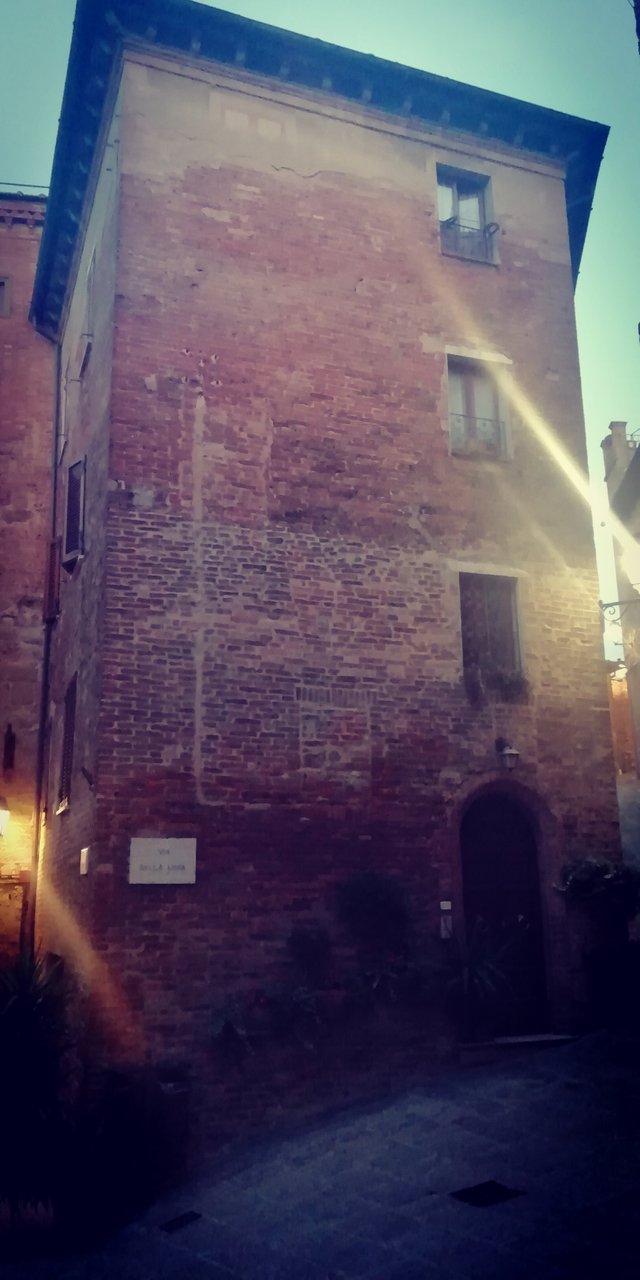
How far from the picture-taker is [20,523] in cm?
1527

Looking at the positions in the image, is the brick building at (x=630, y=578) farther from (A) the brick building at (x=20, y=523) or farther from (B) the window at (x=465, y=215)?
(A) the brick building at (x=20, y=523)

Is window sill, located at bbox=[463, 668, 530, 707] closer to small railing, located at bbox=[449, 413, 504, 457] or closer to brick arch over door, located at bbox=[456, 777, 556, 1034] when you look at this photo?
brick arch over door, located at bbox=[456, 777, 556, 1034]

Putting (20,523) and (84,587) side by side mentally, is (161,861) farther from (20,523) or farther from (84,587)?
(20,523)

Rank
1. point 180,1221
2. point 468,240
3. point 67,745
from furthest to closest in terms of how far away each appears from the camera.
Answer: point 468,240, point 67,745, point 180,1221

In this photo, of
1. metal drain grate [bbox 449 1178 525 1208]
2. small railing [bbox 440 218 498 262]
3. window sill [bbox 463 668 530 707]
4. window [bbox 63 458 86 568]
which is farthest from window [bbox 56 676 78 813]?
small railing [bbox 440 218 498 262]

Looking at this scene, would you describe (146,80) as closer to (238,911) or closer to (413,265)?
(413,265)

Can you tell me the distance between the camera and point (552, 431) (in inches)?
516

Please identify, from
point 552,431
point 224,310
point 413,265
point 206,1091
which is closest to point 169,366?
point 224,310

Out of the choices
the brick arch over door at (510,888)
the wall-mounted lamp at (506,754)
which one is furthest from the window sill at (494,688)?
the brick arch over door at (510,888)

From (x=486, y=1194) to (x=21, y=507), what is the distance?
11612 mm

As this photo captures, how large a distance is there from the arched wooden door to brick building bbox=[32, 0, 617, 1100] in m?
0.05

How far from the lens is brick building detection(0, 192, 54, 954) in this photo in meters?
14.1

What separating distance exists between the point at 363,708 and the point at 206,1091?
4.17 metres

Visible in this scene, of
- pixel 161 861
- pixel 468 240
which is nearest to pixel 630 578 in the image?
pixel 468 240
